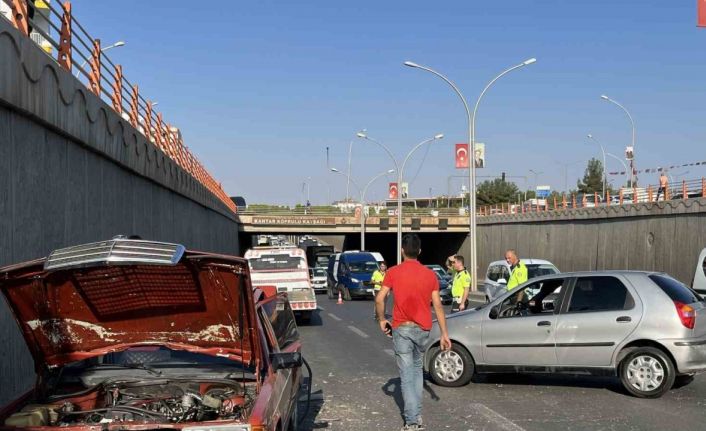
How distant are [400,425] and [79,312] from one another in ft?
12.2

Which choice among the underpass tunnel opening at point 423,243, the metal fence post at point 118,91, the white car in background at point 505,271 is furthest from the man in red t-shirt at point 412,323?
the underpass tunnel opening at point 423,243

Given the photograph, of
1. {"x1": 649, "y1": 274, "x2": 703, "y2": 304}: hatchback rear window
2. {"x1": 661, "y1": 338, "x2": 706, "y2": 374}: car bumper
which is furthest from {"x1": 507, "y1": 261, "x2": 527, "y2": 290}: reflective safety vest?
{"x1": 661, "y1": 338, "x2": 706, "y2": 374}: car bumper

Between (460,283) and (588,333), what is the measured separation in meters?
5.62

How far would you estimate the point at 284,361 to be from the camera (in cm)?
533

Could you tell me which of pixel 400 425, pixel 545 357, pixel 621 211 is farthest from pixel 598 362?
pixel 621 211

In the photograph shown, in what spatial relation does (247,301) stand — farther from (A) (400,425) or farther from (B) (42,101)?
(B) (42,101)

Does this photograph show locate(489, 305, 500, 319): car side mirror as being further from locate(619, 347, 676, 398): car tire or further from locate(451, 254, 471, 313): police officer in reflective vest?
locate(451, 254, 471, 313): police officer in reflective vest

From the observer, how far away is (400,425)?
→ 7.72 m

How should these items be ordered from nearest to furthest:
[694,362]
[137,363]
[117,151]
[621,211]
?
[137,363], [694,362], [117,151], [621,211]

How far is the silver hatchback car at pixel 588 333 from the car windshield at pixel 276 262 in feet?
34.3

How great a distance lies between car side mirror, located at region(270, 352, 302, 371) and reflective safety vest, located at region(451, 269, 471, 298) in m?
9.62

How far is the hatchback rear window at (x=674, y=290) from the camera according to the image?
30.2ft

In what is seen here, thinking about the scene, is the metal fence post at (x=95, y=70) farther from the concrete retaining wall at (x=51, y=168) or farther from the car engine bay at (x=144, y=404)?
the car engine bay at (x=144, y=404)

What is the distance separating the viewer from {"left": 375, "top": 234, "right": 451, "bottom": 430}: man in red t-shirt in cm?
725
